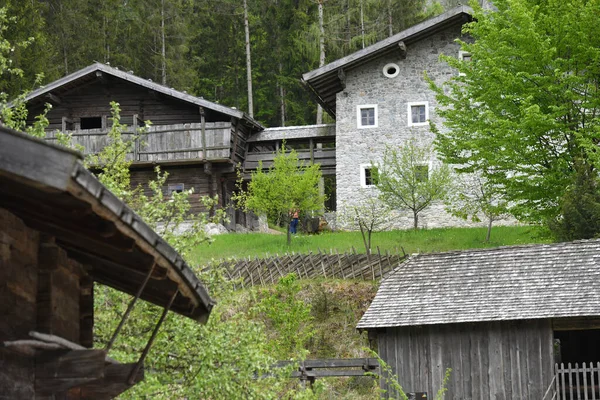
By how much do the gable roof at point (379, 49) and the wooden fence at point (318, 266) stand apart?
10.5m

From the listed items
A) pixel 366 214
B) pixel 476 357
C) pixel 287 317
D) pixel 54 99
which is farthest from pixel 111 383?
pixel 54 99

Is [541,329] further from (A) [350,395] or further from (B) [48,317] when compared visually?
(B) [48,317]

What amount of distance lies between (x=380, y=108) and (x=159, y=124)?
8.22 m

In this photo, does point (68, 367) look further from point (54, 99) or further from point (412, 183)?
point (54, 99)

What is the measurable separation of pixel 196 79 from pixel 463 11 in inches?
884

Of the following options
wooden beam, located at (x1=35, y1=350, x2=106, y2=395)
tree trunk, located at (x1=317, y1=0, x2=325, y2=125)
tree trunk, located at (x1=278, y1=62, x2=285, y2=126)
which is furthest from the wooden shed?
wooden beam, located at (x1=35, y1=350, x2=106, y2=395)

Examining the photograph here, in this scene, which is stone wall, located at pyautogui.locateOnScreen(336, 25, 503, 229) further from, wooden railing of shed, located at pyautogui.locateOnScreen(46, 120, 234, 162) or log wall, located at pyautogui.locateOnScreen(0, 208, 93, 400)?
log wall, located at pyautogui.locateOnScreen(0, 208, 93, 400)

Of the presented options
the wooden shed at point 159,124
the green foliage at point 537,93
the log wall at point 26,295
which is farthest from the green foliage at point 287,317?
the log wall at point 26,295

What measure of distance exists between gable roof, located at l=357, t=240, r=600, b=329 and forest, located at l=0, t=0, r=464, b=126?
28.9 metres

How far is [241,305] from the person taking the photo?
26.7m

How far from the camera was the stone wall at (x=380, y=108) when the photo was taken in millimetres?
38156

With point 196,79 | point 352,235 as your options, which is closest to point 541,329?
point 352,235

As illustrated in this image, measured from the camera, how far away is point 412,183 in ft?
118

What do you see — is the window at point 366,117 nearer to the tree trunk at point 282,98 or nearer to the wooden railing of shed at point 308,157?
the wooden railing of shed at point 308,157
